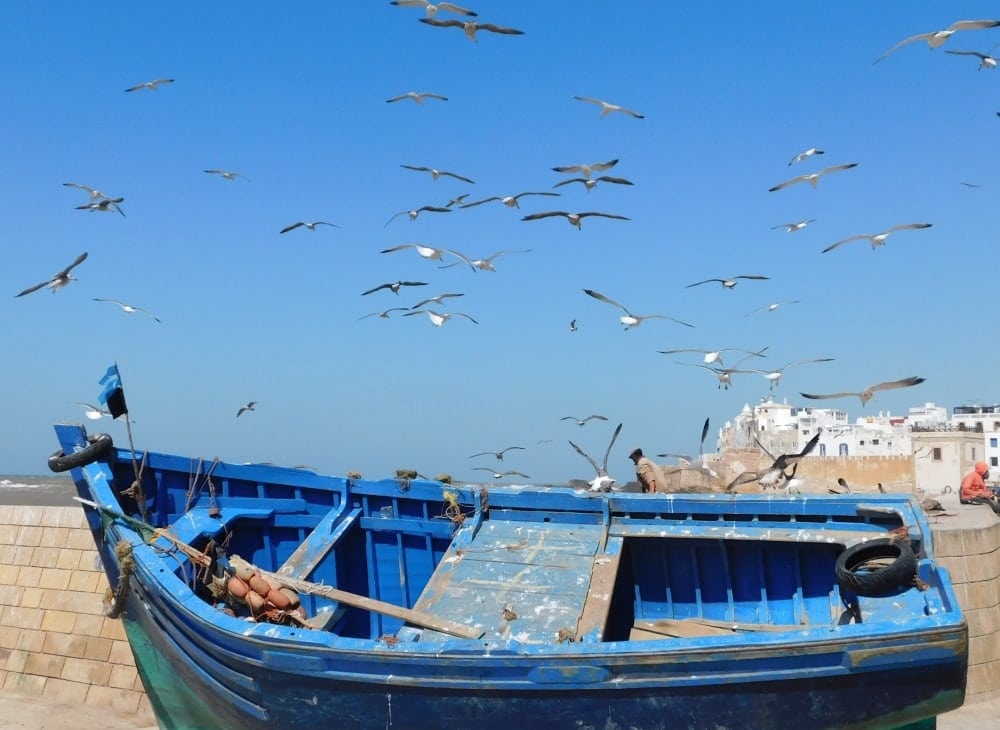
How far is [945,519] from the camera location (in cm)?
1324

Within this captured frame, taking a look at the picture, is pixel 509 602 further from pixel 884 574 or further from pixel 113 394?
pixel 113 394

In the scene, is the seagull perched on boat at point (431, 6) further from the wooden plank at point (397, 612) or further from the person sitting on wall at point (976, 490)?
the person sitting on wall at point (976, 490)

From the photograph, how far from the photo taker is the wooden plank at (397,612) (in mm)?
9000

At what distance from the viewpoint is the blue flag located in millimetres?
12086

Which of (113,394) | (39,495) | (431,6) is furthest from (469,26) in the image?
(39,495)

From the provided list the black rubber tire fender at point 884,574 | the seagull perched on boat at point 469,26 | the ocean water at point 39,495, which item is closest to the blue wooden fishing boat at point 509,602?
the black rubber tire fender at point 884,574

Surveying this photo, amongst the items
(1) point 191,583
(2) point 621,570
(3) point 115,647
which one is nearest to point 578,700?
(2) point 621,570

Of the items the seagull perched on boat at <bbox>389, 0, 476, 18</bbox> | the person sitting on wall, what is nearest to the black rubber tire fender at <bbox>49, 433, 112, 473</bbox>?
the seagull perched on boat at <bbox>389, 0, 476, 18</bbox>

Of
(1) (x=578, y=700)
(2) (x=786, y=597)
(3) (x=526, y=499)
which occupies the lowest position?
(1) (x=578, y=700)

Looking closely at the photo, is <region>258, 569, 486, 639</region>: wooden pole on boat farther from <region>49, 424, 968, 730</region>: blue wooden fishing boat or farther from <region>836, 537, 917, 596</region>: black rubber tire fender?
<region>836, 537, 917, 596</region>: black rubber tire fender

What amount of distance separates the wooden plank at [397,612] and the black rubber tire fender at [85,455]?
347 cm

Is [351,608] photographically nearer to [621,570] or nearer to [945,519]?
[621,570]

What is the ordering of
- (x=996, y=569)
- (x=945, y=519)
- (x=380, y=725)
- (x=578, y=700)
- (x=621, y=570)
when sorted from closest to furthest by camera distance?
(x=578, y=700) → (x=380, y=725) → (x=621, y=570) → (x=996, y=569) → (x=945, y=519)

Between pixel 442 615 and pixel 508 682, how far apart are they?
1706mm
